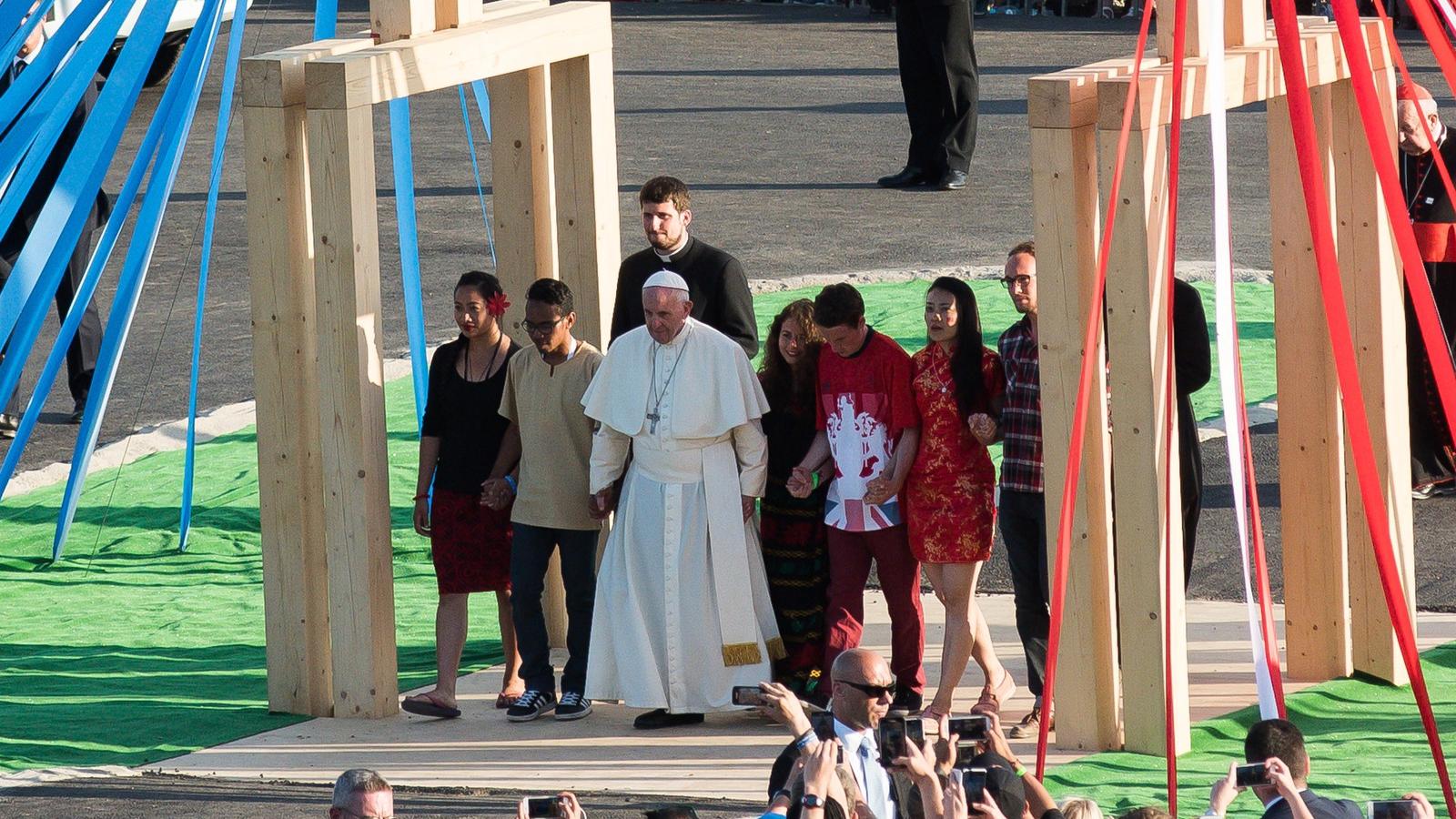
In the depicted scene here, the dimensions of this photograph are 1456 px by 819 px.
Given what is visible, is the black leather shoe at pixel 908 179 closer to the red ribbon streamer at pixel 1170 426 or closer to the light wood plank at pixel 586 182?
the light wood plank at pixel 586 182

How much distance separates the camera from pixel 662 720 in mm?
7859

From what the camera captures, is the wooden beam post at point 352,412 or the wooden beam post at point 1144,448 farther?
the wooden beam post at point 352,412

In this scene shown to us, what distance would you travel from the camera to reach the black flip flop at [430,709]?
7984 mm

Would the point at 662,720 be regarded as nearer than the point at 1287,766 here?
No

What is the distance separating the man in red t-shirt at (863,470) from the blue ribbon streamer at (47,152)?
2.40m

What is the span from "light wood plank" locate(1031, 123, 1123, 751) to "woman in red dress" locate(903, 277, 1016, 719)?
1.04ft

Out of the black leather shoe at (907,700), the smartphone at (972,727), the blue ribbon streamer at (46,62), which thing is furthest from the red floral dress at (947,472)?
the blue ribbon streamer at (46,62)

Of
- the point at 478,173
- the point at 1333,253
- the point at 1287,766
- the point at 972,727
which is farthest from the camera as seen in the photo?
the point at 478,173

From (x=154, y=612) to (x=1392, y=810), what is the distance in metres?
6.37

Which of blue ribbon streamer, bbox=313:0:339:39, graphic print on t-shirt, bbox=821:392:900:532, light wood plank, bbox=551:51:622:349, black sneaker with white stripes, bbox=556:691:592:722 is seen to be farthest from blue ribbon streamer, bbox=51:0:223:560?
graphic print on t-shirt, bbox=821:392:900:532

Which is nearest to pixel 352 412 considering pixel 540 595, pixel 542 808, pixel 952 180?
pixel 540 595

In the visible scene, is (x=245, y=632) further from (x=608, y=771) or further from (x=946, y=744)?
(x=946, y=744)

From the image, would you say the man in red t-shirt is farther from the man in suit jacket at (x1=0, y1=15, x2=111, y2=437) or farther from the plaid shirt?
the man in suit jacket at (x1=0, y1=15, x2=111, y2=437)

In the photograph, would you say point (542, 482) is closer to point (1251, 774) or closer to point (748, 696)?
point (748, 696)
